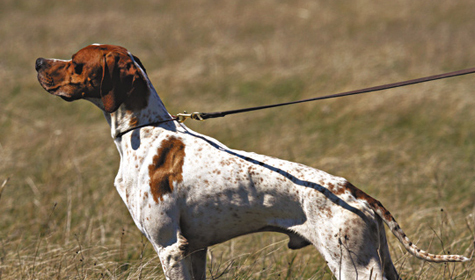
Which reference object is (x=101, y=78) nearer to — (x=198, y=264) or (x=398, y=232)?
(x=198, y=264)

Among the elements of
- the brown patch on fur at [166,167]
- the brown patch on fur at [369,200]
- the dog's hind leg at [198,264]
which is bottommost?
the dog's hind leg at [198,264]

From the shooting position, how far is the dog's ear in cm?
303

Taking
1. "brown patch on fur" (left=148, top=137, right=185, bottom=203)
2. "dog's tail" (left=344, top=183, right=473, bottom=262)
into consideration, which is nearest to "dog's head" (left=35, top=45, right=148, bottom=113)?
"brown patch on fur" (left=148, top=137, right=185, bottom=203)

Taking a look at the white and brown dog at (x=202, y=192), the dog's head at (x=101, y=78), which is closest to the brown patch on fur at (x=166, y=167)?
the white and brown dog at (x=202, y=192)

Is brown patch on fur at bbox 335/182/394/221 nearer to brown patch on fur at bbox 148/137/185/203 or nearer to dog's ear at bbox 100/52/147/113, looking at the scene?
brown patch on fur at bbox 148/137/185/203

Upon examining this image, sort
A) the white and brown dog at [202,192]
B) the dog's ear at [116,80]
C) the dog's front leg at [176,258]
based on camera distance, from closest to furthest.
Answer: the white and brown dog at [202,192], the dog's front leg at [176,258], the dog's ear at [116,80]

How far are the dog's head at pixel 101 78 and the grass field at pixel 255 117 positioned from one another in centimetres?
124

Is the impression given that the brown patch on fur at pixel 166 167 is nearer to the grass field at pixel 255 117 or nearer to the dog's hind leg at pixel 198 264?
the dog's hind leg at pixel 198 264

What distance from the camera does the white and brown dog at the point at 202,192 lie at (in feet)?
8.70

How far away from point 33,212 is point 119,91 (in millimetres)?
3040

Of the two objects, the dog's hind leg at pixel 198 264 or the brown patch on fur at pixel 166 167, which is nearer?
the brown patch on fur at pixel 166 167

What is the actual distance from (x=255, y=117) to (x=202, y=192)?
6.22 m

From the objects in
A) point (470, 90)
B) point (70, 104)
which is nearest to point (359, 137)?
point (470, 90)

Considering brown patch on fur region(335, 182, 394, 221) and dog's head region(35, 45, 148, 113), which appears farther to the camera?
dog's head region(35, 45, 148, 113)
